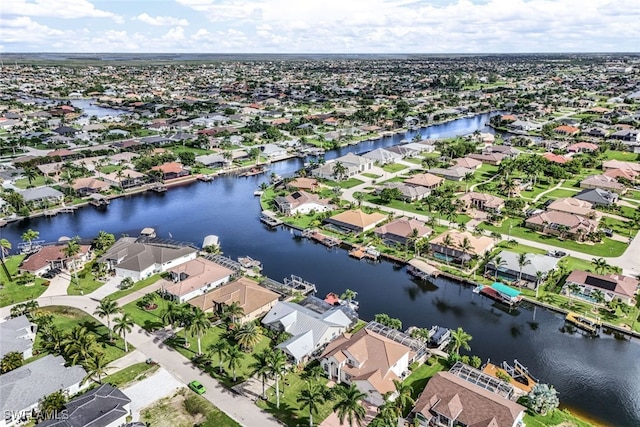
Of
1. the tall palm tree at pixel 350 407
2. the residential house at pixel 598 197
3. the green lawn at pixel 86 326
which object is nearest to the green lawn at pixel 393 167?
the residential house at pixel 598 197

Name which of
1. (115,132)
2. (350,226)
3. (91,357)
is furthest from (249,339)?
(115,132)

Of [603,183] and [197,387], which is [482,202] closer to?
[603,183]

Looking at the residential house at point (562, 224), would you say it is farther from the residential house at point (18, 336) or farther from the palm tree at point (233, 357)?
the residential house at point (18, 336)

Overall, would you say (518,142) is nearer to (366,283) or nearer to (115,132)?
(366,283)

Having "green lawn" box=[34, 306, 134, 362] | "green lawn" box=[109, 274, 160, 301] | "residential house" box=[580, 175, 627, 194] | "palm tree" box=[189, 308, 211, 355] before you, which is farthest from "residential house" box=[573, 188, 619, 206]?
"green lawn" box=[34, 306, 134, 362]

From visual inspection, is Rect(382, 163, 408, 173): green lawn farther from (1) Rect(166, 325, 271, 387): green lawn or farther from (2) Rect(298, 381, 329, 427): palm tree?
(2) Rect(298, 381, 329, 427): palm tree
